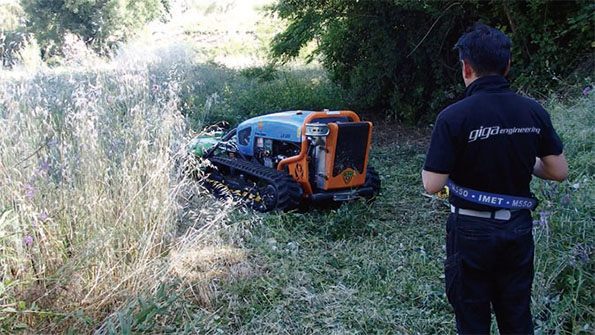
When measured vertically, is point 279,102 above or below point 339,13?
below

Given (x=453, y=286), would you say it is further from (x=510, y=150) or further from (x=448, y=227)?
(x=510, y=150)

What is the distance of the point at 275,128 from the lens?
5824 millimetres

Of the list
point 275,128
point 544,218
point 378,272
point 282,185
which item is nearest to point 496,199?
point 544,218

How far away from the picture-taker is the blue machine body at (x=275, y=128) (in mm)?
5539

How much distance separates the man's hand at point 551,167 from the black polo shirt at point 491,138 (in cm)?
6

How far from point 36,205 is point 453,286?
2.46 m

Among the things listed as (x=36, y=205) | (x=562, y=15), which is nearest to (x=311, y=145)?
(x=36, y=205)

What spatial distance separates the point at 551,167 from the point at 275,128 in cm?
368

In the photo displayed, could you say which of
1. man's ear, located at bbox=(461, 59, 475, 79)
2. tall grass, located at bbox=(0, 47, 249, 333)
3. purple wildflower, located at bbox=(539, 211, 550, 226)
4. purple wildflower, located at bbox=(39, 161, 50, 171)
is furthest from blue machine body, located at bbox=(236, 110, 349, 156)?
man's ear, located at bbox=(461, 59, 475, 79)

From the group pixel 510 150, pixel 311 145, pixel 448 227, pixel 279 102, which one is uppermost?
pixel 510 150

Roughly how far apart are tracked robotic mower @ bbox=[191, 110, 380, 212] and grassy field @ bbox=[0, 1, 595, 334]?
1.33 ft

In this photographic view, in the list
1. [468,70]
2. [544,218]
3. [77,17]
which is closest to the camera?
[468,70]

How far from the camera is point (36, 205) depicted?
3303 mm

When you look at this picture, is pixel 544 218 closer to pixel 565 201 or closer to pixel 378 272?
pixel 565 201
